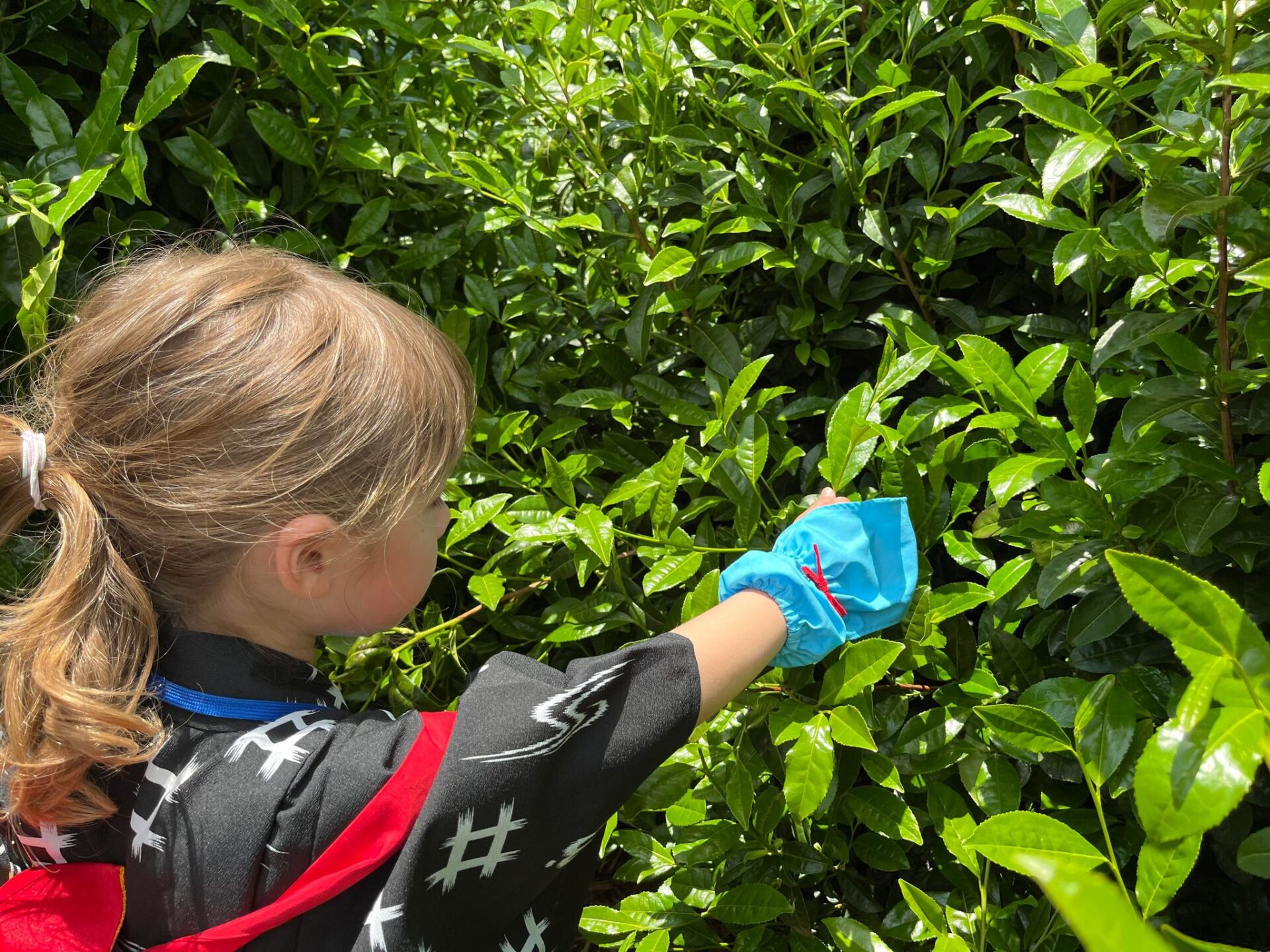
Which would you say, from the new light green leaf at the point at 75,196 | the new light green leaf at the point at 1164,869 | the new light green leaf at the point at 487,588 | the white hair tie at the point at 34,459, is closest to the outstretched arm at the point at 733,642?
the new light green leaf at the point at 487,588

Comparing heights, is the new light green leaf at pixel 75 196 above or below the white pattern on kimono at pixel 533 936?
above

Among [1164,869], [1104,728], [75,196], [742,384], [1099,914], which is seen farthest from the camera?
[75,196]

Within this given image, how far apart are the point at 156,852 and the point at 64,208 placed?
2.87 ft

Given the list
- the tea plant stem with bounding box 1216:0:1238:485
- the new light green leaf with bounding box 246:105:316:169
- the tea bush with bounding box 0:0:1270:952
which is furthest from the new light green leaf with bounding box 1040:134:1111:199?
the new light green leaf with bounding box 246:105:316:169

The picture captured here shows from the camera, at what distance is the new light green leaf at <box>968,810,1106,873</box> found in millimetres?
929

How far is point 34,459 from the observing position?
1.33m

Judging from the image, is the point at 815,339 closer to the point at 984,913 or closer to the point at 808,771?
the point at 808,771

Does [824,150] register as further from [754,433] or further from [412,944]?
[412,944]

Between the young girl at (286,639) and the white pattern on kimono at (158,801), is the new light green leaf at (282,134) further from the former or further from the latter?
the white pattern on kimono at (158,801)

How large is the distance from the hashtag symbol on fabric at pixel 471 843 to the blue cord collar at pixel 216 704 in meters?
0.26

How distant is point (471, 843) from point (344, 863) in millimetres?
127

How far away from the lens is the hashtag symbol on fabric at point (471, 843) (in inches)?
45.3

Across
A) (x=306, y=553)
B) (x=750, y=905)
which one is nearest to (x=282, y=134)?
(x=306, y=553)

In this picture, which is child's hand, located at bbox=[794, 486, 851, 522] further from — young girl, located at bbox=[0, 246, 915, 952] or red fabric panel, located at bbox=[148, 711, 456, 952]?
red fabric panel, located at bbox=[148, 711, 456, 952]
